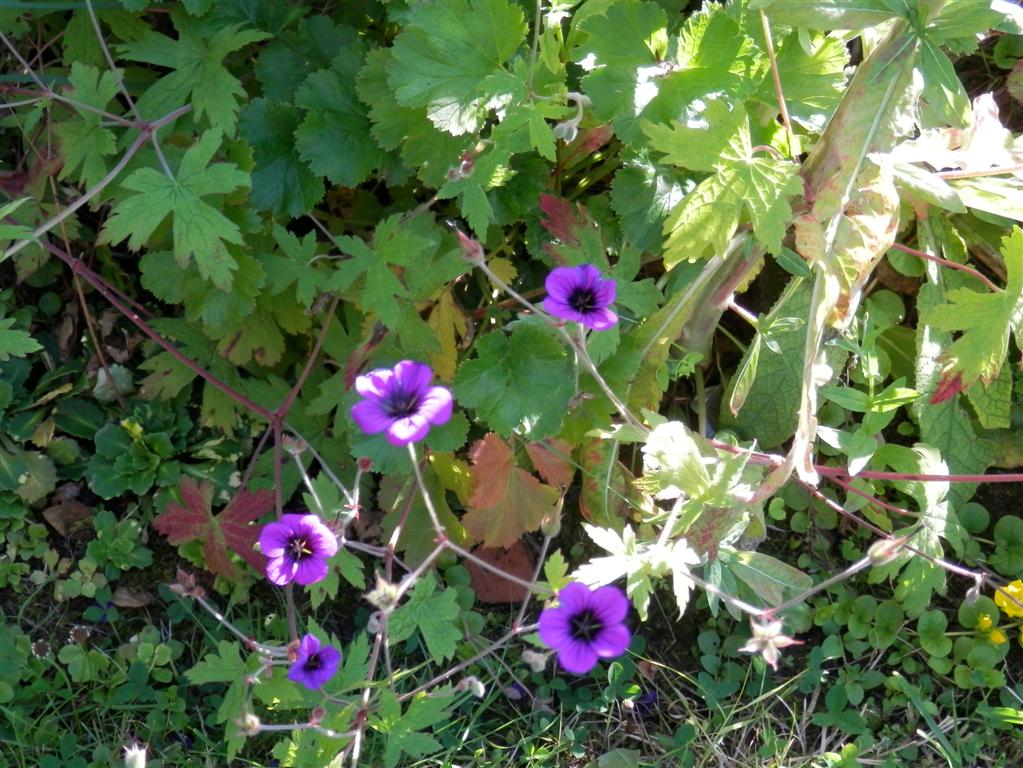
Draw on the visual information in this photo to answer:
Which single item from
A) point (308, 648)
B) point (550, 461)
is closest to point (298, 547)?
point (308, 648)

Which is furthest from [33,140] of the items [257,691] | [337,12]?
[257,691]

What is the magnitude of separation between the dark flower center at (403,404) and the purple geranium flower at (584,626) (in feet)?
1.22

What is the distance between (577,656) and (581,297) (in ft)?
1.89

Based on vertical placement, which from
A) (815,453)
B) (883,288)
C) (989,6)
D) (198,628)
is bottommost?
(198,628)

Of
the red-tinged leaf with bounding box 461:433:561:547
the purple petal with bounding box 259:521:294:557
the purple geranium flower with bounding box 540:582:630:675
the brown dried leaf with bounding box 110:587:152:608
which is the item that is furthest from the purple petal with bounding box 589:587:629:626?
the brown dried leaf with bounding box 110:587:152:608

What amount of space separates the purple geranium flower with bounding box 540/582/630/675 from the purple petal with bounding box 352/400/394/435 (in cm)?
38

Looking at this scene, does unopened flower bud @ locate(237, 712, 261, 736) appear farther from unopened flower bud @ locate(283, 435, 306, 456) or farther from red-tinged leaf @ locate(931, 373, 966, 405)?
red-tinged leaf @ locate(931, 373, 966, 405)

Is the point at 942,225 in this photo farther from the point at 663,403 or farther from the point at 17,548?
the point at 17,548

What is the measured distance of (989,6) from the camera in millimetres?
1691

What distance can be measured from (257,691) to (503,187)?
108cm

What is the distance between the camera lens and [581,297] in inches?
70.3

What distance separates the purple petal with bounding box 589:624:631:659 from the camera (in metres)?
1.69

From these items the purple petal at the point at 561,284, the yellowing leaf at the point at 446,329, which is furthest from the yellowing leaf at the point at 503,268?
Result: the purple petal at the point at 561,284

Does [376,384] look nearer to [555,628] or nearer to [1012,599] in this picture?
[555,628]
